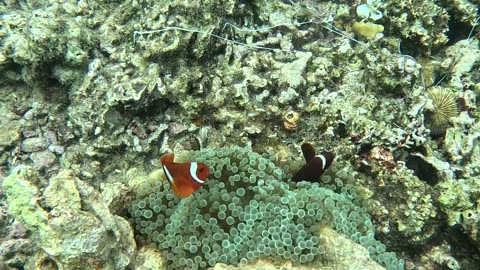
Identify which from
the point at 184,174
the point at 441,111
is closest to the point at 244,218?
the point at 184,174

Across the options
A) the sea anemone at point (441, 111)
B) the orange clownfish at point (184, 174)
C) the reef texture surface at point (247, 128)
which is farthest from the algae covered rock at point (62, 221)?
the sea anemone at point (441, 111)

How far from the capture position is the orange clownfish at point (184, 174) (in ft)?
6.95

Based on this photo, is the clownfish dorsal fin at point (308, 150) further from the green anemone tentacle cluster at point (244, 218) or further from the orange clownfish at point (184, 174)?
the orange clownfish at point (184, 174)

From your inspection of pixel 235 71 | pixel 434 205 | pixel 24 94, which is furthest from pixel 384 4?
pixel 24 94

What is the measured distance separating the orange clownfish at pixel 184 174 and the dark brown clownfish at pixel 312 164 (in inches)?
27.0

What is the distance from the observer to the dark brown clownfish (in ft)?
8.03

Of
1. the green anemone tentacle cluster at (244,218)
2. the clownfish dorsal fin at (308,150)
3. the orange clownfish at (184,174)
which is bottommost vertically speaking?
A: the green anemone tentacle cluster at (244,218)

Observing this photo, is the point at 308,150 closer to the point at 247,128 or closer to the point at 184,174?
the point at 247,128

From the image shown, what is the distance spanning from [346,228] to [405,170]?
0.70 meters

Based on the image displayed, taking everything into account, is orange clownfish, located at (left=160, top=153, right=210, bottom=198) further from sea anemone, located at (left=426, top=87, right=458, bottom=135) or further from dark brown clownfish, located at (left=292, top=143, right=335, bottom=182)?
sea anemone, located at (left=426, top=87, right=458, bottom=135)

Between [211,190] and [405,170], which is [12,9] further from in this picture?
[405,170]

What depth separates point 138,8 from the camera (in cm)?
320

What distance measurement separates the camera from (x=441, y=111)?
10.3 ft

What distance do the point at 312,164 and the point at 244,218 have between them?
22.1 inches
